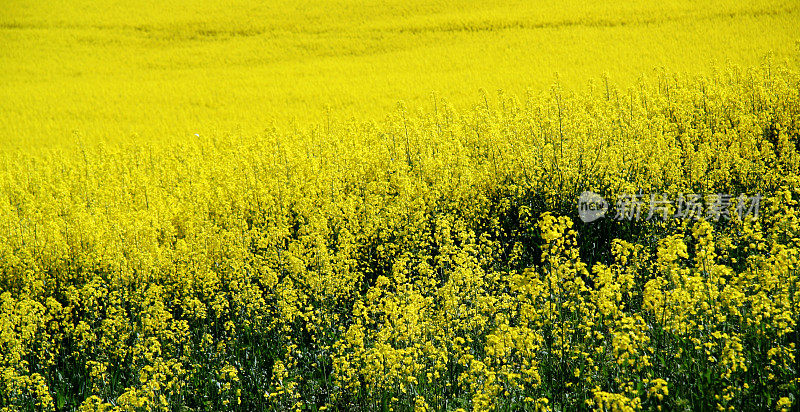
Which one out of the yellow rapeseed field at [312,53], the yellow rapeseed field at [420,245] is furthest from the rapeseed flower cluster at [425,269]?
the yellow rapeseed field at [312,53]

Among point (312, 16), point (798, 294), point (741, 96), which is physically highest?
point (312, 16)

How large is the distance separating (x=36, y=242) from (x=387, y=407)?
5321 mm

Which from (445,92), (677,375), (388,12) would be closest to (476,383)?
(677,375)

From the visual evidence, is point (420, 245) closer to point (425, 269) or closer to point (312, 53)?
point (425, 269)

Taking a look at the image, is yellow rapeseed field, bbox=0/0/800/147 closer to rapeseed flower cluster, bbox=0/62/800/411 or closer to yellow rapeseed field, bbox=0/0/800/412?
yellow rapeseed field, bbox=0/0/800/412

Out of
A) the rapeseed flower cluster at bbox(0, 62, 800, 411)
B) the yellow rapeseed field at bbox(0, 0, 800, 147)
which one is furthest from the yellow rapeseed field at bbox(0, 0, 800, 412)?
the yellow rapeseed field at bbox(0, 0, 800, 147)

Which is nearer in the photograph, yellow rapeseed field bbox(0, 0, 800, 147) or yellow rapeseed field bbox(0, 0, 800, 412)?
yellow rapeseed field bbox(0, 0, 800, 412)

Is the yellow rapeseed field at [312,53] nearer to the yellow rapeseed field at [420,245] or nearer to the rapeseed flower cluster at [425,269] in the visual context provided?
the yellow rapeseed field at [420,245]

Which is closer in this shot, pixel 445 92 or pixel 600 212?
pixel 600 212

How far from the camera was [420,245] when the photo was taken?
672 cm

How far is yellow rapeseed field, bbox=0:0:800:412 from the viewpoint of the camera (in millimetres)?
4332

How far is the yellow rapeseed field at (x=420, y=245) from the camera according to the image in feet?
14.2

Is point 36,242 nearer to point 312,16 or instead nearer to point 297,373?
point 297,373

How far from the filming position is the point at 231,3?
95.8ft
